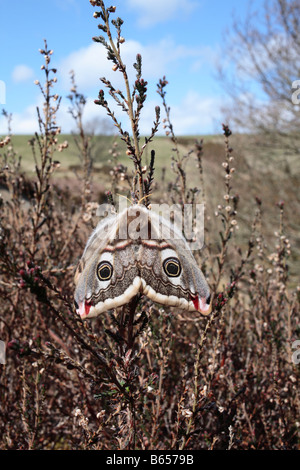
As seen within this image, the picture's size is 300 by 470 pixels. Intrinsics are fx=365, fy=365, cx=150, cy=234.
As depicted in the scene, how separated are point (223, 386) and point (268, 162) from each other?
10330mm

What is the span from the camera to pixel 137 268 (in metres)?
1.46

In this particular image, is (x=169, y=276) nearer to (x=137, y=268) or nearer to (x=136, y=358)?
(x=137, y=268)

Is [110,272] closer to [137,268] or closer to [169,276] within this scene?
[137,268]

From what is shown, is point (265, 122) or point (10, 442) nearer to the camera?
point (10, 442)

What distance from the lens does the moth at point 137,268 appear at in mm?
1410

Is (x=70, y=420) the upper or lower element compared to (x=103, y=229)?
lower

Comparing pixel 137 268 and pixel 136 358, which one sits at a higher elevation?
pixel 137 268

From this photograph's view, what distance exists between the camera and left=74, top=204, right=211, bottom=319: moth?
1410 millimetres

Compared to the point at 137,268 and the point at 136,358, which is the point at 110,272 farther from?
the point at 136,358

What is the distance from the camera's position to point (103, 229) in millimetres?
1637

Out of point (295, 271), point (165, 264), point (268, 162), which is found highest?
point (268, 162)

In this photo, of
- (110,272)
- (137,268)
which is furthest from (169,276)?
(110,272)
